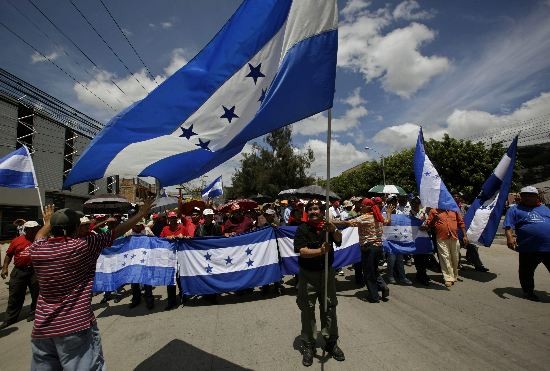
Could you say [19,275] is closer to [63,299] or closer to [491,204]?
[63,299]

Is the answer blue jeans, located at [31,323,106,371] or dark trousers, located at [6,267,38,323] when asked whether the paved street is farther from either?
blue jeans, located at [31,323,106,371]

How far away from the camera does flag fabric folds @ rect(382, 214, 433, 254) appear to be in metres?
7.61

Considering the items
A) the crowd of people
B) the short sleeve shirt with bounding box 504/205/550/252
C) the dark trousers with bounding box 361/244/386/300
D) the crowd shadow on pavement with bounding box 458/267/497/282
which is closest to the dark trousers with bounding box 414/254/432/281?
the crowd of people

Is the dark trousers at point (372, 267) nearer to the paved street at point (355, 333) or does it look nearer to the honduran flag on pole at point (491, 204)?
the paved street at point (355, 333)

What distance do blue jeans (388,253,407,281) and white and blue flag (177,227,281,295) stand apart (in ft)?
9.09

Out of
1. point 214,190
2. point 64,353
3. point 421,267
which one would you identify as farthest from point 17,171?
point 214,190

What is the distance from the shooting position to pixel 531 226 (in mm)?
5848

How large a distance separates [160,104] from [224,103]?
67 cm

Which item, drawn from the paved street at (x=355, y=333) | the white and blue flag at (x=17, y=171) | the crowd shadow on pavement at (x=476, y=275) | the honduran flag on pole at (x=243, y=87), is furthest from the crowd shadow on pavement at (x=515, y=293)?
the white and blue flag at (x=17, y=171)

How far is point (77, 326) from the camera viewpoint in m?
2.68

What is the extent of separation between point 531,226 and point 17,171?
33.1 ft

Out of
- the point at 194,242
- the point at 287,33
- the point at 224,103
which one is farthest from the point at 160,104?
the point at 194,242

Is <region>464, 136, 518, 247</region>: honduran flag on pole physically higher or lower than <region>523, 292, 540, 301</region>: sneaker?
higher

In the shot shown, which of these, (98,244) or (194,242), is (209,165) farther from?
(194,242)
